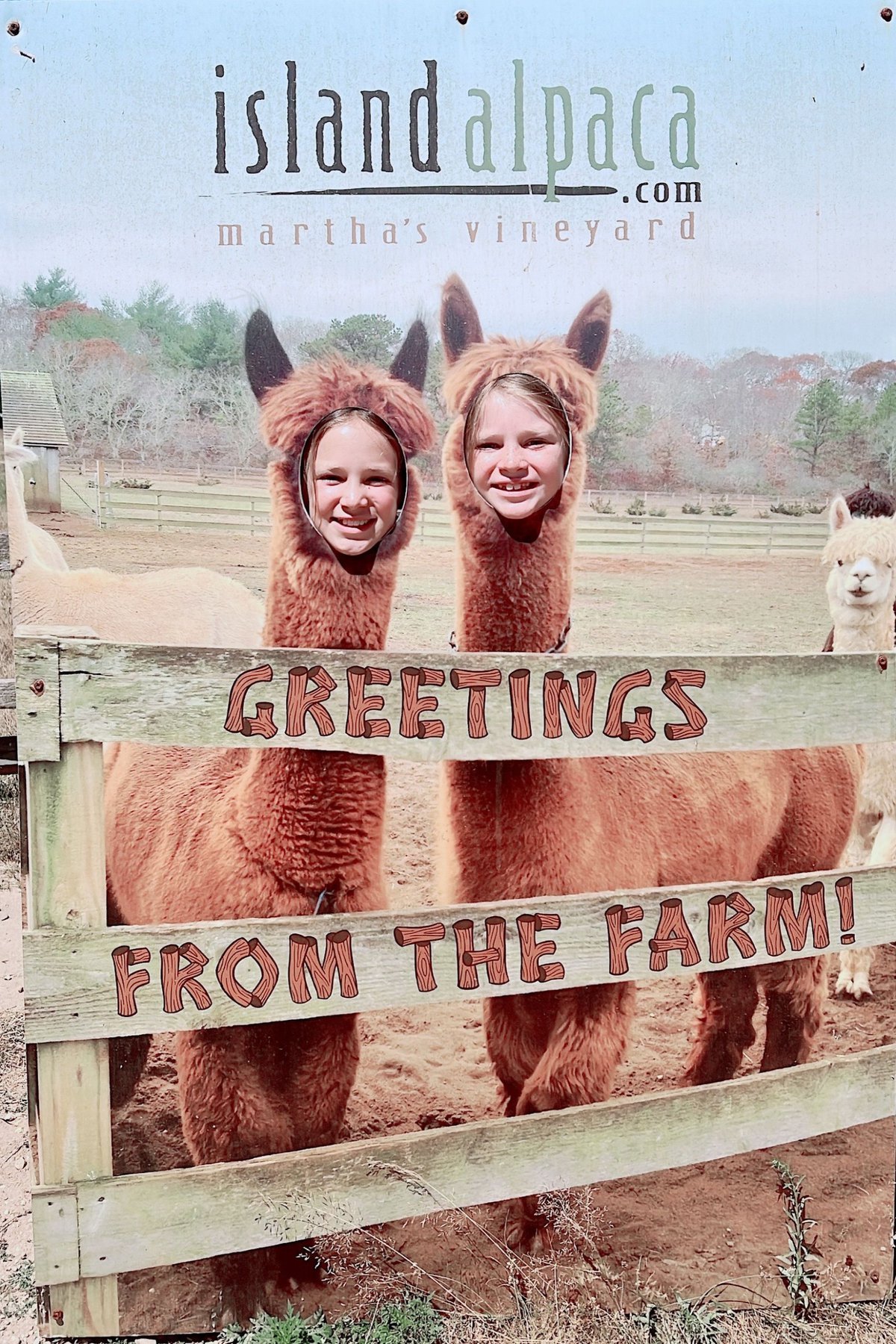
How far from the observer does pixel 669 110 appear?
2.89 m

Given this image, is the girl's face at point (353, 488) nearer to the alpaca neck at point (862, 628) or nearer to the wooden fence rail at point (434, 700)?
the wooden fence rail at point (434, 700)

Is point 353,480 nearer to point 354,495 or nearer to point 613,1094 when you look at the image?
point 354,495

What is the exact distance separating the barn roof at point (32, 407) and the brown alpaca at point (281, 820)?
0.57 metres

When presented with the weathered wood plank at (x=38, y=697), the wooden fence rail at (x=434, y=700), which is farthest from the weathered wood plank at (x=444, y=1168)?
the weathered wood plank at (x=38, y=697)

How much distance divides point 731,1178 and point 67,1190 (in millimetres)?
2018

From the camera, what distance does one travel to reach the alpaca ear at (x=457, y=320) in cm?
285

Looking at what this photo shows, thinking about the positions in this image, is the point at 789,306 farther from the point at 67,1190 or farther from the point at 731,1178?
the point at 67,1190

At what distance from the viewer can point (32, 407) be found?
2.87 m

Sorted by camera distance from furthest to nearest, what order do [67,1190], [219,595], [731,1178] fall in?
[731,1178] → [219,595] → [67,1190]

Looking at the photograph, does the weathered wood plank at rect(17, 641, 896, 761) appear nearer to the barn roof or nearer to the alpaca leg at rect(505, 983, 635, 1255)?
the barn roof

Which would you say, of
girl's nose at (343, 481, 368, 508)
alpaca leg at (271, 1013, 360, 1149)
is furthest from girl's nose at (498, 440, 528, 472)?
alpaca leg at (271, 1013, 360, 1149)

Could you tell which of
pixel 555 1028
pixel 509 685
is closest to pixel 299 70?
pixel 509 685

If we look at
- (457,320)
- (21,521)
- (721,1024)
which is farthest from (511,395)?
(721,1024)

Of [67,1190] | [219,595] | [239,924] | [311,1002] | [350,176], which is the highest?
[350,176]
